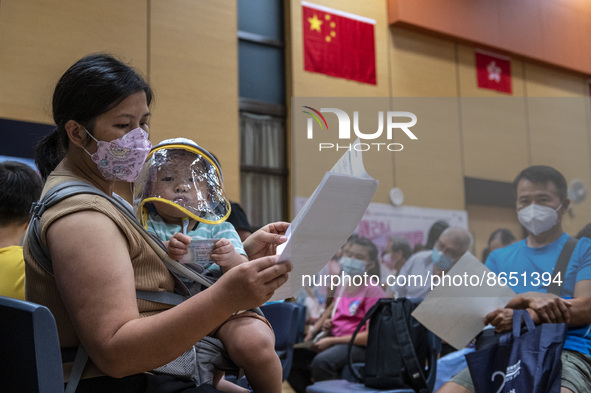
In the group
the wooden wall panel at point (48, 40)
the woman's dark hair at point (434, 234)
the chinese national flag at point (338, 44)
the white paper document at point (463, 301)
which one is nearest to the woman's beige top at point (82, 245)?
the white paper document at point (463, 301)

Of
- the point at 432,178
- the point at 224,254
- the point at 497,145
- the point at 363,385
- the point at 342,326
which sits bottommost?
the point at 363,385

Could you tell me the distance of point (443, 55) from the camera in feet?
28.1

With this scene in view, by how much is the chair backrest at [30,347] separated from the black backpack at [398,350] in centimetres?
202

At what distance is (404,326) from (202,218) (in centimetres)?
174

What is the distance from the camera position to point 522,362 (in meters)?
1.94

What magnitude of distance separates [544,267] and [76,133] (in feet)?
5.91

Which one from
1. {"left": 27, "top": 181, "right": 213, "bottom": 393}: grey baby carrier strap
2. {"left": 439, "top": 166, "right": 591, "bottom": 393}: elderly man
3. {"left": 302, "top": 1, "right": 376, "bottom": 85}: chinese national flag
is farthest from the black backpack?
{"left": 302, "top": 1, "right": 376, "bottom": 85}: chinese national flag

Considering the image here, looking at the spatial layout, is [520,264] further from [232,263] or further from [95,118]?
[95,118]

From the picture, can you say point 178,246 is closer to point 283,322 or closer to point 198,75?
point 283,322

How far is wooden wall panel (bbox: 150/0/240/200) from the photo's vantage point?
6215mm

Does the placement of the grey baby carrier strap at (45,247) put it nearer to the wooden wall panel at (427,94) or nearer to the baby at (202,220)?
the baby at (202,220)

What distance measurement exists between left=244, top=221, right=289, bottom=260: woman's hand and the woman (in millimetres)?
258

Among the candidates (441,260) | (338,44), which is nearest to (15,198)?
(441,260)

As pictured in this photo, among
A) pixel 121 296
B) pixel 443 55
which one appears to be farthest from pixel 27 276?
pixel 443 55
